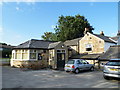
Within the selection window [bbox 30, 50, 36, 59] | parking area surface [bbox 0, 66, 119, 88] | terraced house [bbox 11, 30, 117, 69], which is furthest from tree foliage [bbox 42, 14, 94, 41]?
parking area surface [bbox 0, 66, 119, 88]

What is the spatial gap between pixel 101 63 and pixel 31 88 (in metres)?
11.8

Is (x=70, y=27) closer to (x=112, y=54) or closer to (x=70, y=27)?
(x=70, y=27)

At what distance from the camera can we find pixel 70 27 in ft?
122

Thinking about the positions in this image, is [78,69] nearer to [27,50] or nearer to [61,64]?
[61,64]

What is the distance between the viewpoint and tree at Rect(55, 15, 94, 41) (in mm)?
36344

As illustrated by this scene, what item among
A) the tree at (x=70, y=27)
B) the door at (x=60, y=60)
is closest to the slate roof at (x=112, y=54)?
the door at (x=60, y=60)

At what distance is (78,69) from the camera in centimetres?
1408

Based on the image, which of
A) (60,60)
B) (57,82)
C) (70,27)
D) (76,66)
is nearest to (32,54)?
(60,60)

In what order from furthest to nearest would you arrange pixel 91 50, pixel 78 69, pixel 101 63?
pixel 91 50 < pixel 101 63 < pixel 78 69

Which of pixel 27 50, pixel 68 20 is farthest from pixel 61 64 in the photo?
pixel 68 20

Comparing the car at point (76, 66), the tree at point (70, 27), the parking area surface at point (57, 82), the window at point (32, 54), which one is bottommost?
the parking area surface at point (57, 82)

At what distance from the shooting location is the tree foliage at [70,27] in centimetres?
3638

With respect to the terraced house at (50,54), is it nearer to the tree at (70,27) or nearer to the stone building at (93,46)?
the stone building at (93,46)

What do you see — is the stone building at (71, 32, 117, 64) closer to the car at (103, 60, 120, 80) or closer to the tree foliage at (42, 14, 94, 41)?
the car at (103, 60, 120, 80)
